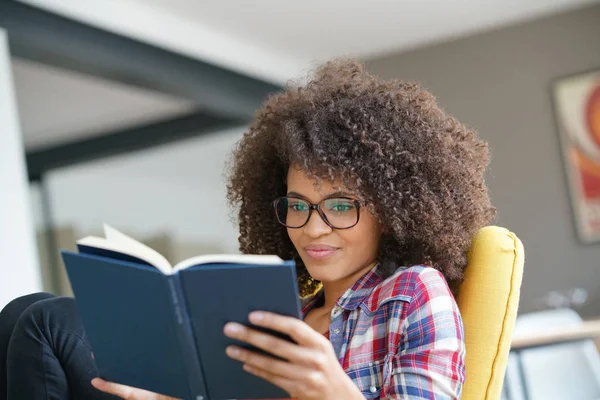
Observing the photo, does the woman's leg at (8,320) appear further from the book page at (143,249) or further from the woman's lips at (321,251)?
the woman's lips at (321,251)

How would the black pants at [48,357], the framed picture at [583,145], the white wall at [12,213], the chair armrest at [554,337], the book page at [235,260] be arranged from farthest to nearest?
1. the framed picture at [583,145]
2. the white wall at [12,213]
3. the chair armrest at [554,337]
4. the black pants at [48,357]
5. the book page at [235,260]

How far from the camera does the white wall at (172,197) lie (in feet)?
20.4

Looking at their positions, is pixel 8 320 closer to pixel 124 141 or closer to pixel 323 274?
pixel 323 274

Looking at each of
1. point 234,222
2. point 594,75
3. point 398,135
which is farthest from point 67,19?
point 594,75

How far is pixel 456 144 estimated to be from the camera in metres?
1.43

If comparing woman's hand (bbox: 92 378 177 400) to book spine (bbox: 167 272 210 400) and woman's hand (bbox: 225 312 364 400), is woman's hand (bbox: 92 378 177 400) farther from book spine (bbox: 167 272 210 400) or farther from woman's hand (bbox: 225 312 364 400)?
woman's hand (bbox: 225 312 364 400)

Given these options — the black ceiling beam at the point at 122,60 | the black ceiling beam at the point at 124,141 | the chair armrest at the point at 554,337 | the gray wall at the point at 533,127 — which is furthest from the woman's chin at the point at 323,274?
the black ceiling beam at the point at 124,141

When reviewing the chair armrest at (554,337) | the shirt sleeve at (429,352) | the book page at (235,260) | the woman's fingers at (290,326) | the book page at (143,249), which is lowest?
the chair armrest at (554,337)

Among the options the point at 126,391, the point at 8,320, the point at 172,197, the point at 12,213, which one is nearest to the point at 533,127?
the point at 172,197

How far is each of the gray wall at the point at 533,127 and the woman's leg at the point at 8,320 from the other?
3.85 meters

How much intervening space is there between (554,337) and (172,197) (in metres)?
4.06

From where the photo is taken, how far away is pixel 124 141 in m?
6.63

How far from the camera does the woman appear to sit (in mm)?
1150

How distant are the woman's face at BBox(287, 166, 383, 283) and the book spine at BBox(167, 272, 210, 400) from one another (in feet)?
1.02
